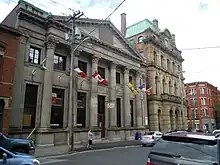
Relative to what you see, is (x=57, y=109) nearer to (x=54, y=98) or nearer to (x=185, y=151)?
(x=54, y=98)

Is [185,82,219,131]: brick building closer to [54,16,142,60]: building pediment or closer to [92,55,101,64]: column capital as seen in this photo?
[54,16,142,60]: building pediment

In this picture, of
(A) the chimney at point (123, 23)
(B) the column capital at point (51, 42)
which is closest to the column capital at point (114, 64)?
(B) the column capital at point (51, 42)

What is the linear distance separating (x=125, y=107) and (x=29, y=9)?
17249mm

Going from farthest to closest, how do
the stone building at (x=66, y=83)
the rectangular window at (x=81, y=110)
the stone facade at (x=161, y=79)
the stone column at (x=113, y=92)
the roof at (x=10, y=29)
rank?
the stone facade at (x=161, y=79) → the stone column at (x=113, y=92) → the rectangular window at (x=81, y=110) → the stone building at (x=66, y=83) → the roof at (x=10, y=29)

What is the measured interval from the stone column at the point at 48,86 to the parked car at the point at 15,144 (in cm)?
740

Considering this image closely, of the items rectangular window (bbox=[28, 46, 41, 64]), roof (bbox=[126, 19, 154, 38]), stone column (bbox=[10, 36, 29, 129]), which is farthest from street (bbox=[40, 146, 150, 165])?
roof (bbox=[126, 19, 154, 38])

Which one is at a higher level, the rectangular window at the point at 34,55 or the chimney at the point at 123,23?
the chimney at the point at 123,23

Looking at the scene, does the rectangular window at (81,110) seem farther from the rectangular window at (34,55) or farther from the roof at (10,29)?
the roof at (10,29)

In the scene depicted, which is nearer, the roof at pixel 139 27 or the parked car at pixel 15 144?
the parked car at pixel 15 144

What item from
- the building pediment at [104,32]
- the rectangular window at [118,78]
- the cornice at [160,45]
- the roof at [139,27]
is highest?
the roof at [139,27]

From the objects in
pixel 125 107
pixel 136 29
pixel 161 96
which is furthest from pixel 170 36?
pixel 125 107

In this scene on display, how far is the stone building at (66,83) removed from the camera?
19.4 metres

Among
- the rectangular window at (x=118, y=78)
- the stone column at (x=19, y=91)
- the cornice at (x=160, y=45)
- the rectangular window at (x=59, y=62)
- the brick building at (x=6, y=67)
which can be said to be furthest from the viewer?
the cornice at (x=160, y=45)

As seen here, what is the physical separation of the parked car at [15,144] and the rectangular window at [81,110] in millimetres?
11892
